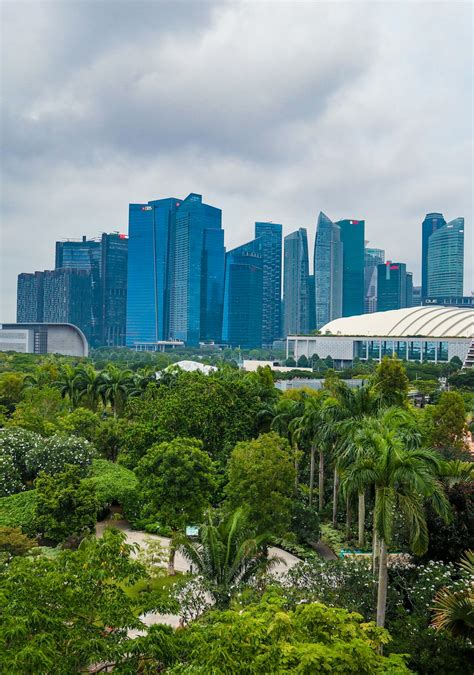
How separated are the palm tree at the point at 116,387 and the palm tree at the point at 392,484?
24.3 metres

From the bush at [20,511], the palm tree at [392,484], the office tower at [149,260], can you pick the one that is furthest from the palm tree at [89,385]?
the office tower at [149,260]

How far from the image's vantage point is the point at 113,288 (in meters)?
164

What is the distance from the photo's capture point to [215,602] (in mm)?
12242

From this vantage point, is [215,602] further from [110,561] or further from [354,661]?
[354,661]

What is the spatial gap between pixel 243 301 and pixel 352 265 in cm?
4468

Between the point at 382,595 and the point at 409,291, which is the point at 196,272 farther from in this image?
the point at 382,595

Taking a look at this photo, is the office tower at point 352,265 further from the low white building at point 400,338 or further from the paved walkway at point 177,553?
the paved walkway at point 177,553

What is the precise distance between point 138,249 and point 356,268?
69.8 m

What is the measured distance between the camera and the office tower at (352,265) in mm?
183875

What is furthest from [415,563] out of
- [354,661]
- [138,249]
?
[138,249]

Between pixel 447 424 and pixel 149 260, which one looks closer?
pixel 447 424

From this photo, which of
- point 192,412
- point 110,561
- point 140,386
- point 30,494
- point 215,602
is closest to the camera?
point 110,561

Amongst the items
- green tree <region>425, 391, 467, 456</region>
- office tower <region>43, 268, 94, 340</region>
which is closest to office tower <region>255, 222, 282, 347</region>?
office tower <region>43, 268, 94, 340</region>

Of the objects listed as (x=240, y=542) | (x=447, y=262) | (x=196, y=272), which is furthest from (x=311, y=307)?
(x=240, y=542)
